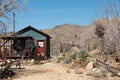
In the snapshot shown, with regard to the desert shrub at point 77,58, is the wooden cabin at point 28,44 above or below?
above

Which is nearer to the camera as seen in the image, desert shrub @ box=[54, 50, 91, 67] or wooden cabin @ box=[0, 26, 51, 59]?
desert shrub @ box=[54, 50, 91, 67]

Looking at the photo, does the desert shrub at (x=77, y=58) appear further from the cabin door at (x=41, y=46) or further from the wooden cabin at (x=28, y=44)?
the cabin door at (x=41, y=46)

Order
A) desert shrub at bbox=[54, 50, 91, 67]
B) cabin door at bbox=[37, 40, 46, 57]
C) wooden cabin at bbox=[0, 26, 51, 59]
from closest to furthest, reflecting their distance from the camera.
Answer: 1. desert shrub at bbox=[54, 50, 91, 67]
2. wooden cabin at bbox=[0, 26, 51, 59]
3. cabin door at bbox=[37, 40, 46, 57]

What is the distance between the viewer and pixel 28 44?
44.3 metres

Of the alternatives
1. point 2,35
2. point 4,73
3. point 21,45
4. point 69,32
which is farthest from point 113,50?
point 69,32

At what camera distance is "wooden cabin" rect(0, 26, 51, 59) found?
43353 mm

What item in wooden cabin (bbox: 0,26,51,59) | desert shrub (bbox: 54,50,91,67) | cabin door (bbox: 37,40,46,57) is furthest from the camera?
cabin door (bbox: 37,40,46,57)

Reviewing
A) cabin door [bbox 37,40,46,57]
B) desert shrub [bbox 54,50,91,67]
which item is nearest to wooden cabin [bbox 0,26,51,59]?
cabin door [bbox 37,40,46,57]

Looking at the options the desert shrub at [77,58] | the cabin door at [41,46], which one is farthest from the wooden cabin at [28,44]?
the desert shrub at [77,58]

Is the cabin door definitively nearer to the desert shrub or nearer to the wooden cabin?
the wooden cabin

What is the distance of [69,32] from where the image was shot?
465ft

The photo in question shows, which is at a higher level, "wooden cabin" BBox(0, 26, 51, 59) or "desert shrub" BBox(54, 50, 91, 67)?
"wooden cabin" BBox(0, 26, 51, 59)

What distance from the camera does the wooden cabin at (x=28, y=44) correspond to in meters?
43.4

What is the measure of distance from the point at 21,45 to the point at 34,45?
6.21 feet
